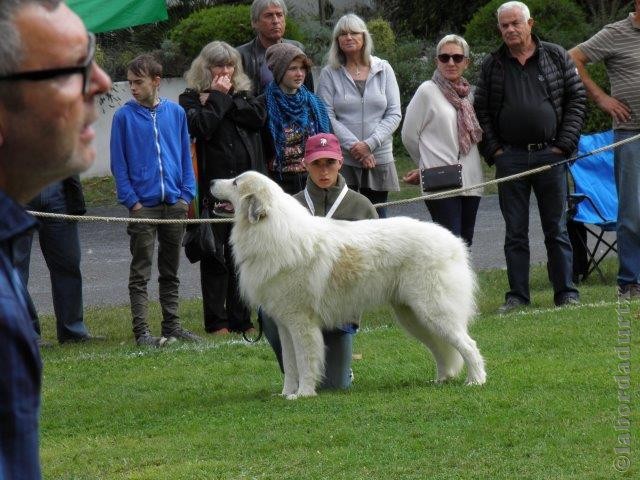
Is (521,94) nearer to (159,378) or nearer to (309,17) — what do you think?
(159,378)

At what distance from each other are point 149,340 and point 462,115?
343 cm

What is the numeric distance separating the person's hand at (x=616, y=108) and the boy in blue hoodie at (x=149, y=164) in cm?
374

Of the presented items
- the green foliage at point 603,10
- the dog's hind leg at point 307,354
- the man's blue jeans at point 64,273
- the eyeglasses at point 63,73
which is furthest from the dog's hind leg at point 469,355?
the green foliage at point 603,10

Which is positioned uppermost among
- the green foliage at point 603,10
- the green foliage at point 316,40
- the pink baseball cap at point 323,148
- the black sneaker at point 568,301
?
the green foliage at point 603,10

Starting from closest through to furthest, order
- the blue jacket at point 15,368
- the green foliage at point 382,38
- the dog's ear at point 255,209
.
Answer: the blue jacket at point 15,368 → the dog's ear at point 255,209 → the green foliage at point 382,38

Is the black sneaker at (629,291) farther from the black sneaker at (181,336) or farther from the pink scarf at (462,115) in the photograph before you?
the black sneaker at (181,336)

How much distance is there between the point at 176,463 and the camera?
244 inches

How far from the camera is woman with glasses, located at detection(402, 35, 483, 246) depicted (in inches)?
417

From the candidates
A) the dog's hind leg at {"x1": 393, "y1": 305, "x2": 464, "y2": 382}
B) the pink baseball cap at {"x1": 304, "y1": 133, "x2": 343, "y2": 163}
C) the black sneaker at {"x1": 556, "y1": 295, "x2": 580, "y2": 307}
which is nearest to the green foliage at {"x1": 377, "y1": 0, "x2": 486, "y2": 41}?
the black sneaker at {"x1": 556, "y1": 295, "x2": 580, "y2": 307}

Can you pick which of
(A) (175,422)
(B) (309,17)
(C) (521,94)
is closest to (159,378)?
(A) (175,422)

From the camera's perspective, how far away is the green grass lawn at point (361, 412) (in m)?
5.93

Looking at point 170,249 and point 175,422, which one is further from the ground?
point 170,249

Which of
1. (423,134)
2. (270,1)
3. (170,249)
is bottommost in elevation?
(170,249)

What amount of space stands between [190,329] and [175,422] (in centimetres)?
354
